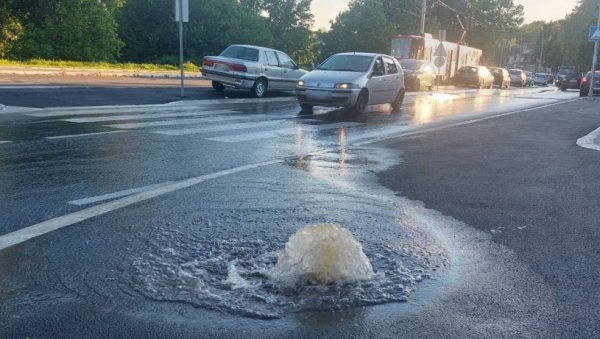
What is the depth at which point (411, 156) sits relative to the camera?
9.63 metres

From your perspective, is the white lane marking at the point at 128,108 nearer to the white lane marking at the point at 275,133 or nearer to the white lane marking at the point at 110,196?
the white lane marking at the point at 275,133

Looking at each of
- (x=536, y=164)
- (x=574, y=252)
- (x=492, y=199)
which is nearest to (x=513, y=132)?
(x=536, y=164)

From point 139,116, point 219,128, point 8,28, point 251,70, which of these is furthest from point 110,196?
point 8,28

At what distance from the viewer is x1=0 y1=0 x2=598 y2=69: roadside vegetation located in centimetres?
3562

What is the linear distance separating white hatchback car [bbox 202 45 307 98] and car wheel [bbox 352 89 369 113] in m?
4.91

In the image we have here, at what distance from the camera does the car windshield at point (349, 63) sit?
55.5 ft

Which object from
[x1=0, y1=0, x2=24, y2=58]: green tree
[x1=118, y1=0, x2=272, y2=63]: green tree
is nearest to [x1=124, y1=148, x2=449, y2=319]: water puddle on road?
[x1=0, y1=0, x2=24, y2=58]: green tree

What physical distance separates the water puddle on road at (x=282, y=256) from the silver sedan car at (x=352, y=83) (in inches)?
371

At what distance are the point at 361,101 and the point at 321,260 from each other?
12593 mm

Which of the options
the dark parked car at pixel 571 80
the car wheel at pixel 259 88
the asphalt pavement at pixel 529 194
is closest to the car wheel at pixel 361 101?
the asphalt pavement at pixel 529 194

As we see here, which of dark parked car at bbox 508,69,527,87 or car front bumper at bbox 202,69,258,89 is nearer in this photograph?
car front bumper at bbox 202,69,258,89

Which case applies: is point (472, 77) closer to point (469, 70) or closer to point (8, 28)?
point (469, 70)

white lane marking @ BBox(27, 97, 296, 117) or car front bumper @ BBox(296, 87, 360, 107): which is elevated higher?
car front bumper @ BBox(296, 87, 360, 107)

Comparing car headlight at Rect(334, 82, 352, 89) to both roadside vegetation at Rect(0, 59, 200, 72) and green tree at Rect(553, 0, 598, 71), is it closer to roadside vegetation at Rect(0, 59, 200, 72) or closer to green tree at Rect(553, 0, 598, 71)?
roadside vegetation at Rect(0, 59, 200, 72)
